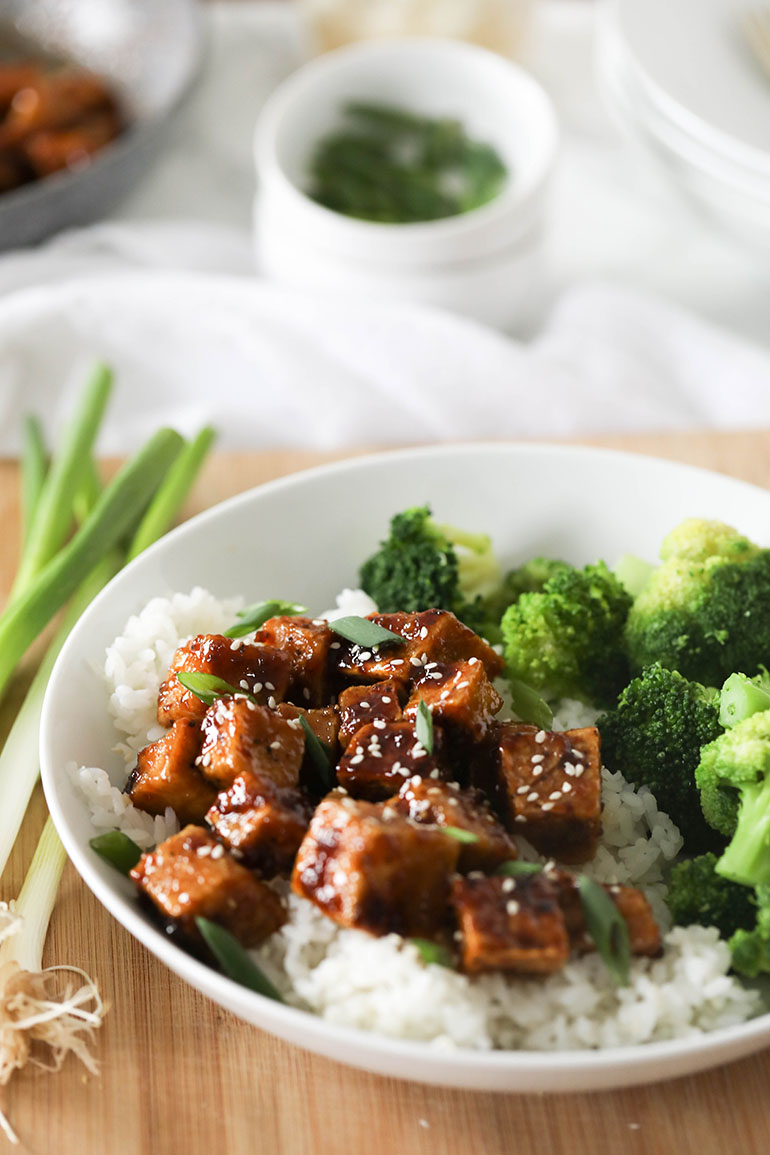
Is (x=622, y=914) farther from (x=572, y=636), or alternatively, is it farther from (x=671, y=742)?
(x=572, y=636)

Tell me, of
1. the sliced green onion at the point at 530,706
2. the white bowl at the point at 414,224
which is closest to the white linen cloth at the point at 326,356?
the white bowl at the point at 414,224

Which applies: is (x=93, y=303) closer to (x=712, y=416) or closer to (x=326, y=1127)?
(x=712, y=416)

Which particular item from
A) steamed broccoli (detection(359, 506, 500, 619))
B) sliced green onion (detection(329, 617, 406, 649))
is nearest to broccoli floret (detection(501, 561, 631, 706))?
steamed broccoli (detection(359, 506, 500, 619))

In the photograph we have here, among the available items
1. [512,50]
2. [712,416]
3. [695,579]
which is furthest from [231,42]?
[695,579]

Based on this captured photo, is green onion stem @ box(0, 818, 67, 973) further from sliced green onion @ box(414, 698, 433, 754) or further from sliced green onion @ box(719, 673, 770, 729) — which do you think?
sliced green onion @ box(719, 673, 770, 729)

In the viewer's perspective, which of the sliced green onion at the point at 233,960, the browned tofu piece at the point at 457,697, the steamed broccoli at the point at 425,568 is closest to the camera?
the sliced green onion at the point at 233,960

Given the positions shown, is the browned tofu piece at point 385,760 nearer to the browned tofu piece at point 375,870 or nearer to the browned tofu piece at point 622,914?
the browned tofu piece at point 375,870

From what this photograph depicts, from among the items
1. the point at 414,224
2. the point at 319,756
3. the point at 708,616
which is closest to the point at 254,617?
the point at 319,756
